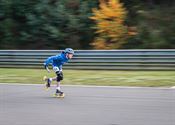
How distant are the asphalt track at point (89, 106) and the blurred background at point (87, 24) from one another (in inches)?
335

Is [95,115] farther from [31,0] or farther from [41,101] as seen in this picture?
[31,0]

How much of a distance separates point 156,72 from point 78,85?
429 centimetres

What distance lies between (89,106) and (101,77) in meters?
6.36

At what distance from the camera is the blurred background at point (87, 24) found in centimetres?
2361

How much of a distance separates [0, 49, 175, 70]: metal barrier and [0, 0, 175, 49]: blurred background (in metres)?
2.36

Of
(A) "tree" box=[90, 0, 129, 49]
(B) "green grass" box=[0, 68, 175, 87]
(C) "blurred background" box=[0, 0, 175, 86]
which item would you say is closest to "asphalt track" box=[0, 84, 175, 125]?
(B) "green grass" box=[0, 68, 175, 87]

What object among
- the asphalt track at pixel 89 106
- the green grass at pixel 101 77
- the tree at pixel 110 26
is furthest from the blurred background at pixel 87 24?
the asphalt track at pixel 89 106

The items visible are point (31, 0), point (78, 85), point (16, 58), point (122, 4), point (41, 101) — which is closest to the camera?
point (41, 101)

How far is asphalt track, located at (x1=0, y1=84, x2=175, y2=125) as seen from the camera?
970 cm

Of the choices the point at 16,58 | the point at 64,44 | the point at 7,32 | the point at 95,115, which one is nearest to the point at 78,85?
the point at 95,115

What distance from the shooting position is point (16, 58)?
22.6 m

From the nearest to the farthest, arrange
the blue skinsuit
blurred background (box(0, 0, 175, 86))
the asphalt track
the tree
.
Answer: the asphalt track < the blue skinsuit < blurred background (box(0, 0, 175, 86)) < the tree

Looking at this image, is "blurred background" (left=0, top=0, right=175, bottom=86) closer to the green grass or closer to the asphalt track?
the green grass

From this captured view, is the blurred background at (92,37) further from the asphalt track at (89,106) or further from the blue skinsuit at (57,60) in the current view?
the blue skinsuit at (57,60)
